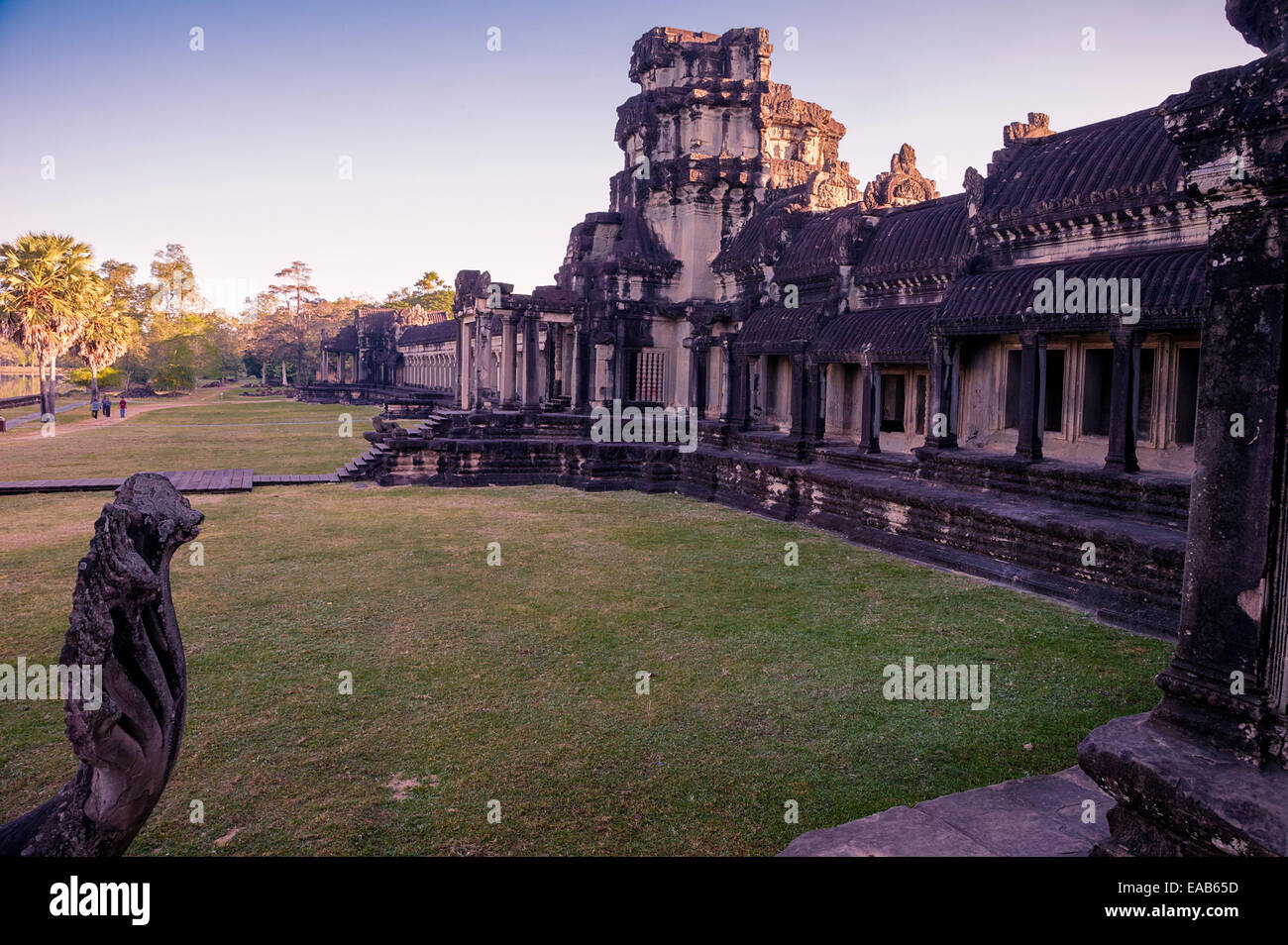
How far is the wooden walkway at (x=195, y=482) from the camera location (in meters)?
16.8

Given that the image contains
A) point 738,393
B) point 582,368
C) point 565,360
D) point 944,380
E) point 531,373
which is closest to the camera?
point 944,380

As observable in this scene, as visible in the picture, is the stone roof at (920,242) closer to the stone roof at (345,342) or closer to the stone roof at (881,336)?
the stone roof at (881,336)

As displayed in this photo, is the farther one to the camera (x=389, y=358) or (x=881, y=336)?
(x=389, y=358)

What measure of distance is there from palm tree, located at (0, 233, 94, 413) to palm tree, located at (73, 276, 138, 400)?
2.21 ft

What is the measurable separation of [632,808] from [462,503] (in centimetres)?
1296

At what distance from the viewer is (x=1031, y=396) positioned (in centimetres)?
1188

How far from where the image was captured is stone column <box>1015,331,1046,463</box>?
11.8 m

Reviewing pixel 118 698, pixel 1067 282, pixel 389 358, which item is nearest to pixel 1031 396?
pixel 1067 282

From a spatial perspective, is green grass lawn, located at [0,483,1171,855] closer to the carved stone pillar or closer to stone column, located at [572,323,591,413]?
the carved stone pillar

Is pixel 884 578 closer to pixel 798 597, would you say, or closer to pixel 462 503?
pixel 798 597

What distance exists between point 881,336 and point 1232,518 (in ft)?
39.2

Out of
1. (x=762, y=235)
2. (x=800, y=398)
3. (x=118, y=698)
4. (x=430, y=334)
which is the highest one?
(x=762, y=235)

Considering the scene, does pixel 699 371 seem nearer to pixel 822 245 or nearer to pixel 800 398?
pixel 822 245


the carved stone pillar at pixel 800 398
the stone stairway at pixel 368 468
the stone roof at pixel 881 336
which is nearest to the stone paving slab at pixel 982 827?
the stone roof at pixel 881 336
